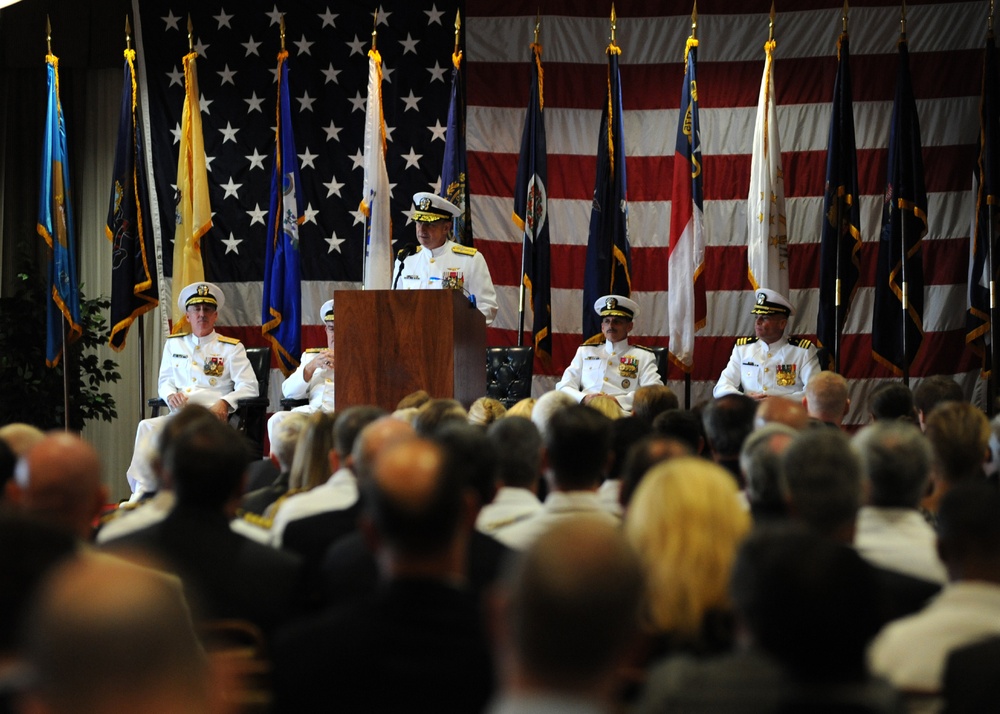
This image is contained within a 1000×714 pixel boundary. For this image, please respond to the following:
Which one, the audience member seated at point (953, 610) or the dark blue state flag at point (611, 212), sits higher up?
the dark blue state flag at point (611, 212)

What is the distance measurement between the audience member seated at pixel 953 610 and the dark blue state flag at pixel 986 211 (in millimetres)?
5872

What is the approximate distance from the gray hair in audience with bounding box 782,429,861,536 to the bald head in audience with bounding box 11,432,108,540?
1478mm

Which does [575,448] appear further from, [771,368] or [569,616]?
[771,368]

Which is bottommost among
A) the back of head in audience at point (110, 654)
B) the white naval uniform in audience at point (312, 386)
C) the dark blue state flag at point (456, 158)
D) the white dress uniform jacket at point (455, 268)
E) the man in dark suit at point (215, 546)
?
the white naval uniform in audience at point (312, 386)

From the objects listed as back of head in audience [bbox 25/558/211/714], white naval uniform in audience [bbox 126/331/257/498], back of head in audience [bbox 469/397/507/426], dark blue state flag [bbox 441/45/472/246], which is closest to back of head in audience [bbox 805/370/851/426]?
back of head in audience [bbox 469/397/507/426]

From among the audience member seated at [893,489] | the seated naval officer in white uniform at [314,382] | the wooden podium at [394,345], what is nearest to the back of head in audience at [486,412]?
the wooden podium at [394,345]

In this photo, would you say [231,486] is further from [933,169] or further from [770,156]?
[933,169]

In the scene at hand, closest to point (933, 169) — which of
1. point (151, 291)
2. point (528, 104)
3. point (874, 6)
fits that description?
point (874, 6)

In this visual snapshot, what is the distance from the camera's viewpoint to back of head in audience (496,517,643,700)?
48.8 inches

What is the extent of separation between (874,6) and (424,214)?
12.7 ft

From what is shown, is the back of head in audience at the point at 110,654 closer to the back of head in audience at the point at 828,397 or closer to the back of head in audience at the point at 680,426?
the back of head in audience at the point at 680,426

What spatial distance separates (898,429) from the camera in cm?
280

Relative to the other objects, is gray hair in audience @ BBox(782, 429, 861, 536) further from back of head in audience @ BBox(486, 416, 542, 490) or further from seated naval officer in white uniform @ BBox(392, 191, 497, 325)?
seated naval officer in white uniform @ BBox(392, 191, 497, 325)

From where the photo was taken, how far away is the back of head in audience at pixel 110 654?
103 centimetres
